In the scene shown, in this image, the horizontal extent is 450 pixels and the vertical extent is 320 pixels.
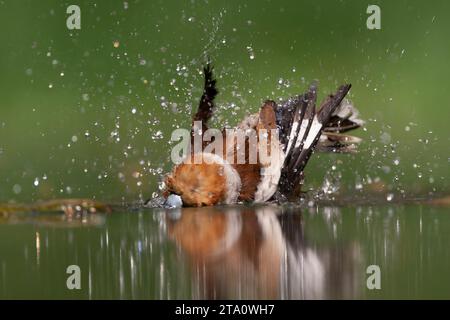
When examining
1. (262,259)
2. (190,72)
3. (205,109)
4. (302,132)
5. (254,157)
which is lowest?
(262,259)

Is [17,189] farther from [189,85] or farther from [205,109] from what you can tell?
[189,85]

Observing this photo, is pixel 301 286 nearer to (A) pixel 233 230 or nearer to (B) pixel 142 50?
(A) pixel 233 230

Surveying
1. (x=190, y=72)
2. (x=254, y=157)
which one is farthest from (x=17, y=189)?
(x=190, y=72)

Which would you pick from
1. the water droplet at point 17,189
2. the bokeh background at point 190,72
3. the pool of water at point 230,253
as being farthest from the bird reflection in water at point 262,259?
the bokeh background at point 190,72

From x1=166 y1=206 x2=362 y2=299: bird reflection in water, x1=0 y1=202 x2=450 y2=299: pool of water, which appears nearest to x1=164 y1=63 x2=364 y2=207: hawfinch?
x1=0 y1=202 x2=450 y2=299: pool of water

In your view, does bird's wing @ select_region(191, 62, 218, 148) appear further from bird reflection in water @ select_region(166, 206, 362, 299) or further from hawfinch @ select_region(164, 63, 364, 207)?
bird reflection in water @ select_region(166, 206, 362, 299)

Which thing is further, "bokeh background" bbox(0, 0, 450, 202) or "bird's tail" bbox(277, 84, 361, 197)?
"bokeh background" bbox(0, 0, 450, 202)
